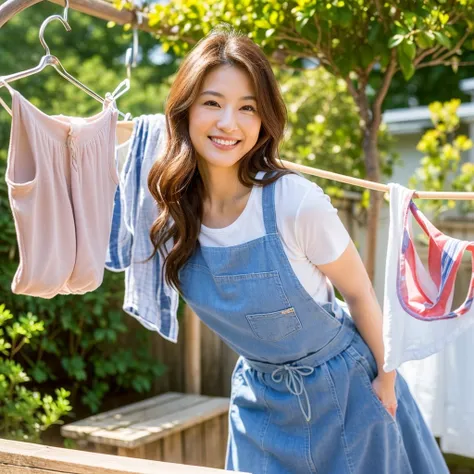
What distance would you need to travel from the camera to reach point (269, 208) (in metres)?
1.88

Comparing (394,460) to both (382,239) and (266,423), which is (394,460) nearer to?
(266,423)

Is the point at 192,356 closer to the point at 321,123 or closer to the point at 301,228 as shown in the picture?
the point at 321,123

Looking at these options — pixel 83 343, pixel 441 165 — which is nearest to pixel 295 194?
pixel 83 343

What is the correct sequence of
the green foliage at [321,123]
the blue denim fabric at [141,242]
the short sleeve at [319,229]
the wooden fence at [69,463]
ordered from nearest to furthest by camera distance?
the wooden fence at [69,463] → the short sleeve at [319,229] → the blue denim fabric at [141,242] → the green foliage at [321,123]

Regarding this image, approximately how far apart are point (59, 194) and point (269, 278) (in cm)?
55

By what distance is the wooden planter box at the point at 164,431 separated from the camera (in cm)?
326

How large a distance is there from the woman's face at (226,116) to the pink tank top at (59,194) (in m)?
0.25

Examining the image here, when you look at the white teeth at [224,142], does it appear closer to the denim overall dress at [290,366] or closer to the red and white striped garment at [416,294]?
the denim overall dress at [290,366]

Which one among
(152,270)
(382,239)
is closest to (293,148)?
(382,239)

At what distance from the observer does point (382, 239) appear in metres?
5.94

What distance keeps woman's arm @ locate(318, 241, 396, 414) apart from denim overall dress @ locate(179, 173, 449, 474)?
3 centimetres

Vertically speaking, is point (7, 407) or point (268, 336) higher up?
point (268, 336)

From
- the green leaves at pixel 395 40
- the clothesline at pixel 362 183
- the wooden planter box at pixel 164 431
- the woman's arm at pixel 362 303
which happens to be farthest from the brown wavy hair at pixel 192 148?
the wooden planter box at pixel 164 431

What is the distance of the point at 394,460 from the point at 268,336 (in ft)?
1.58
